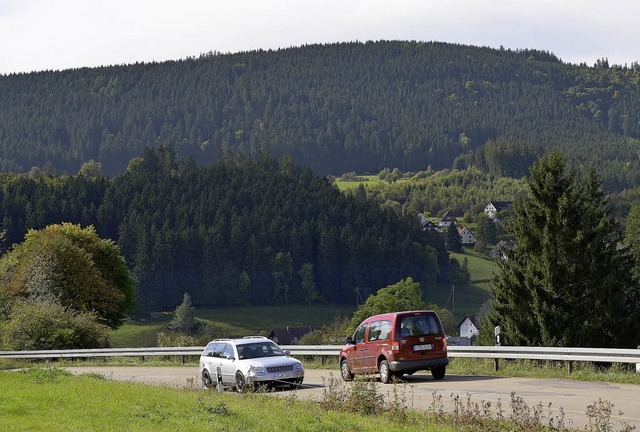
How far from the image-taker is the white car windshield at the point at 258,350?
2778 cm

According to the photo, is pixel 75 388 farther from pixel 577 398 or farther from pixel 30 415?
pixel 577 398

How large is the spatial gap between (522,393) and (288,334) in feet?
400

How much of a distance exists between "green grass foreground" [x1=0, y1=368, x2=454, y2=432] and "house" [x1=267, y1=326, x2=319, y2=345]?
117 meters

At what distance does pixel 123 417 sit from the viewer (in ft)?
60.8

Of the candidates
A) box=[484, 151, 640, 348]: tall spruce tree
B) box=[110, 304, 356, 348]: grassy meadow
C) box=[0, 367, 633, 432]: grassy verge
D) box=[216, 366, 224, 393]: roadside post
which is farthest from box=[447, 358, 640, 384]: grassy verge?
box=[110, 304, 356, 348]: grassy meadow

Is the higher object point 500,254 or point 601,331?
point 500,254

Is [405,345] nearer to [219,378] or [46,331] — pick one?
[219,378]

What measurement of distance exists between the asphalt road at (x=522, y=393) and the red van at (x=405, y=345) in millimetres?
466

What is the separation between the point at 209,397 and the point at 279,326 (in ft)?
442

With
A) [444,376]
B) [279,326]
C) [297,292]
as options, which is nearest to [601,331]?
[444,376]

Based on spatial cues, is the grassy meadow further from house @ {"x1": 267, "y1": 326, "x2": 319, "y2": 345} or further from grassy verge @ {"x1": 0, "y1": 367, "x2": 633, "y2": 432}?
grassy verge @ {"x1": 0, "y1": 367, "x2": 633, "y2": 432}

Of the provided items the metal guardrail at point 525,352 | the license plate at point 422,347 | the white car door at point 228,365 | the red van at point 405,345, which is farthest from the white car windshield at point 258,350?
the metal guardrail at point 525,352

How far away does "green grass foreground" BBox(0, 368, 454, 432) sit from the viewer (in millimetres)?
17047

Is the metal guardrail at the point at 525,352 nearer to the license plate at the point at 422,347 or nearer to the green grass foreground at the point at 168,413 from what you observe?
the license plate at the point at 422,347
